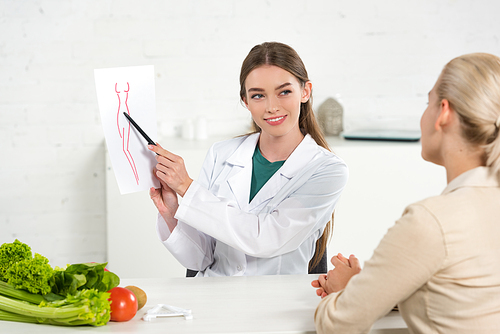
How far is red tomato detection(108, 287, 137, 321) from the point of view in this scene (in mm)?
1021

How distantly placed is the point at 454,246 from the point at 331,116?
85.0 inches

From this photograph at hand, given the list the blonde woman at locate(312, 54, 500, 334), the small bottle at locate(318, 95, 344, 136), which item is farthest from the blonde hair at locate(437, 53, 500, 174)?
the small bottle at locate(318, 95, 344, 136)

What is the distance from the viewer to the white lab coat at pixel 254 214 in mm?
1399

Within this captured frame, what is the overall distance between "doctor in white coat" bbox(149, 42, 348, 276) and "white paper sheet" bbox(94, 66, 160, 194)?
0.06 metres

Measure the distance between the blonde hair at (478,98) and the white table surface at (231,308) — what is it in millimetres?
422

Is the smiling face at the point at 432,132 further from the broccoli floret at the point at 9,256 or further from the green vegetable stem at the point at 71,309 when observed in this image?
the broccoli floret at the point at 9,256

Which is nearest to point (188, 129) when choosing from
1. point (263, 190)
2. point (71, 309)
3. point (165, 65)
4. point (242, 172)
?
point (165, 65)

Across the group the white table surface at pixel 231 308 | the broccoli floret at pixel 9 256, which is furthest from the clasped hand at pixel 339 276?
the broccoli floret at pixel 9 256

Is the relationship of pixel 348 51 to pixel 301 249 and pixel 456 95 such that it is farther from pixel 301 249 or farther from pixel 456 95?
pixel 456 95

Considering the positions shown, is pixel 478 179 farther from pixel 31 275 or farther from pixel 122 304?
pixel 31 275

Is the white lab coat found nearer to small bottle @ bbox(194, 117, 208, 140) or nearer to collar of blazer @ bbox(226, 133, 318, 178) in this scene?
collar of blazer @ bbox(226, 133, 318, 178)

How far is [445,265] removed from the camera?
33.4 inches

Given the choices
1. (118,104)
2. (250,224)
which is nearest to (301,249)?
(250,224)

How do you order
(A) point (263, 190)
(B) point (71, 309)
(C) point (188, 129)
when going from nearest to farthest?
(B) point (71, 309) → (A) point (263, 190) → (C) point (188, 129)
